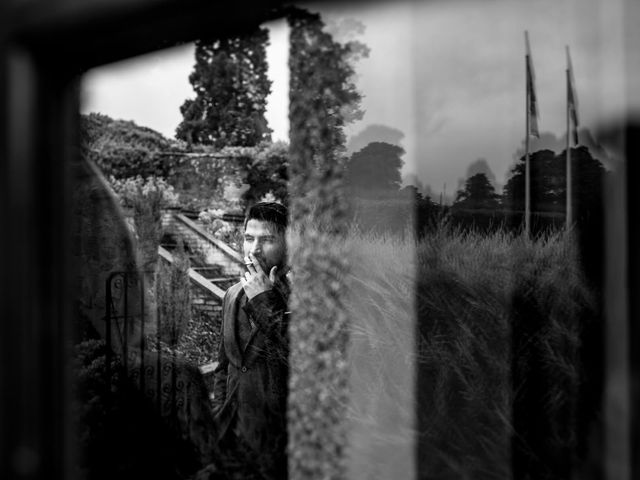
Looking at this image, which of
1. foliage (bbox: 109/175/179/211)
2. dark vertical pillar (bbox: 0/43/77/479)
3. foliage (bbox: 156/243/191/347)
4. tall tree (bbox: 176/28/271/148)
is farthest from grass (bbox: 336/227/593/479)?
dark vertical pillar (bbox: 0/43/77/479)

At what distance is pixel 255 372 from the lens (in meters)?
4.11

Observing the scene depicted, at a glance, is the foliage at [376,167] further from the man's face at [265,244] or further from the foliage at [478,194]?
the man's face at [265,244]

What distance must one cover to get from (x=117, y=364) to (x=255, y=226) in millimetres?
1327

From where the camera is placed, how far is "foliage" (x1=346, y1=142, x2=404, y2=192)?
3.85 meters

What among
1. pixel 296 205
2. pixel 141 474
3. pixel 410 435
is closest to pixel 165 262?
pixel 296 205

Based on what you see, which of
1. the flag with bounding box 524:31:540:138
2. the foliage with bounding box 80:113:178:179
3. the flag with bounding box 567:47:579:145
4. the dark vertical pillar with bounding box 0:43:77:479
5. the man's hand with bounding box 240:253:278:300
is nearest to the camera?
the dark vertical pillar with bounding box 0:43:77:479

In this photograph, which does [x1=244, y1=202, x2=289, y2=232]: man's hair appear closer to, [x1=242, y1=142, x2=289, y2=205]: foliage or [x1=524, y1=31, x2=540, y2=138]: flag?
[x1=242, y1=142, x2=289, y2=205]: foliage

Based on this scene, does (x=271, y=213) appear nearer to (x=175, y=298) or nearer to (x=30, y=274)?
(x=175, y=298)

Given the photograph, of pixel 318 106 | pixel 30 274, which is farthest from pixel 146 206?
pixel 30 274

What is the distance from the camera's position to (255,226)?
4094 mm

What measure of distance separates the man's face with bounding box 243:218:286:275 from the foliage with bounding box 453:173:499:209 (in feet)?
3.60

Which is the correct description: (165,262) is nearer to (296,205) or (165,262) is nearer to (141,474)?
(296,205)

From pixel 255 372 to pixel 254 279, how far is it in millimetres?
573

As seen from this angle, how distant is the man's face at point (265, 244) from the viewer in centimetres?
404
